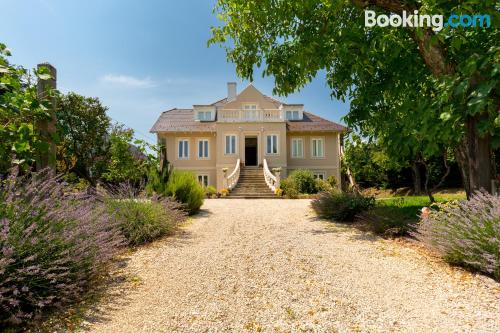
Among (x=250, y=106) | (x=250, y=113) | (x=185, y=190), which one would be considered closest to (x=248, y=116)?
(x=250, y=113)

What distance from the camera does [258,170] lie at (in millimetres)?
21438

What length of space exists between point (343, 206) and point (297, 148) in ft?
52.0

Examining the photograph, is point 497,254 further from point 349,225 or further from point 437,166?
point 437,166

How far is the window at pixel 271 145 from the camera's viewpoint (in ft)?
74.0

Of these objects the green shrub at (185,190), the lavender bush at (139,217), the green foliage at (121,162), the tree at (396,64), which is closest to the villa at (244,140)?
the green foliage at (121,162)

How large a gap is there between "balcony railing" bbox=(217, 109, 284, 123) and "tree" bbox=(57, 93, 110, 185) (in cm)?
911

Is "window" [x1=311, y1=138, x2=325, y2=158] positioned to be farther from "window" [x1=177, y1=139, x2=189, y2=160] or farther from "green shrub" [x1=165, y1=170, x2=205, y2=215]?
"green shrub" [x1=165, y1=170, x2=205, y2=215]

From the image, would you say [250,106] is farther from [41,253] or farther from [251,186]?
[41,253]

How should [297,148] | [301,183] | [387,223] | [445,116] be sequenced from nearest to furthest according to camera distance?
1. [445,116]
2. [387,223]
3. [301,183]
4. [297,148]

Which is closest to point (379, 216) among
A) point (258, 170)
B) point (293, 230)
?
point (293, 230)

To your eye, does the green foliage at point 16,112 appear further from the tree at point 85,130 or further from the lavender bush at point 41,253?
the tree at point 85,130

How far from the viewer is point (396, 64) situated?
22.5ft

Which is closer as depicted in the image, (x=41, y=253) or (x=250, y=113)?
(x=41, y=253)

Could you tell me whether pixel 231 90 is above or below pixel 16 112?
above
